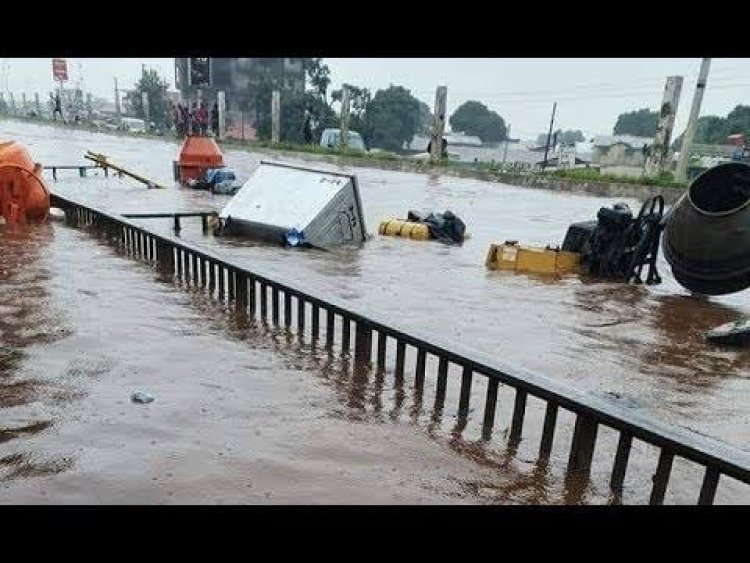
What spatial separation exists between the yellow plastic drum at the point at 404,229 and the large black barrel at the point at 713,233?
5.04 metres

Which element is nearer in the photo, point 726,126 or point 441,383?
point 441,383

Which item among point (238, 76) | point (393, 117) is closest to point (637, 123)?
point (393, 117)

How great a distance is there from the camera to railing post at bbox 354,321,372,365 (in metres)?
4.94

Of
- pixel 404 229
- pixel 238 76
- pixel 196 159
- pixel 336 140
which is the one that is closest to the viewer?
pixel 404 229

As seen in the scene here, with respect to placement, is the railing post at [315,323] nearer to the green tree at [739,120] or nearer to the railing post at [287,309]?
the railing post at [287,309]

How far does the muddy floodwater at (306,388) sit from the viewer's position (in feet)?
11.2

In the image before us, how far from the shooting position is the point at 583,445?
3.47 meters

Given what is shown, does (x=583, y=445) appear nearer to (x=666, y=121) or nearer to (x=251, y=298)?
(x=251, y=298)

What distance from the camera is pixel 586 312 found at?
27.2 ft

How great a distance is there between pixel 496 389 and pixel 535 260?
703 cm

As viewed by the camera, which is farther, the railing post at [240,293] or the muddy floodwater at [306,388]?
the railing post at [240,293]

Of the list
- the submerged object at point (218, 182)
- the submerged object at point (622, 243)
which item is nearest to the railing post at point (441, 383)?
the submerged object at point (622, 243)
